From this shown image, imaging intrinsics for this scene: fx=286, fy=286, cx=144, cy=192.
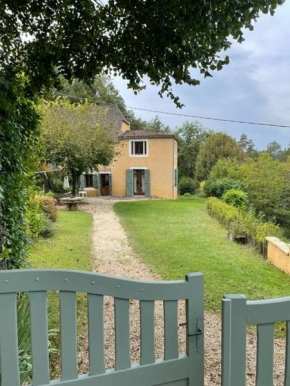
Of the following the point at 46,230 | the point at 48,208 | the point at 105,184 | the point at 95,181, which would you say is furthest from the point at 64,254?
the point at 105,184

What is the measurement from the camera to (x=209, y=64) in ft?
10.5

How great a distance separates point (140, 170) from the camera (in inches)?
845

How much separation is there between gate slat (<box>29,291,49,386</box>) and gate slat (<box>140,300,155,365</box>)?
1.47 feet

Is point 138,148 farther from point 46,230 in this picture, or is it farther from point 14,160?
point 14,160

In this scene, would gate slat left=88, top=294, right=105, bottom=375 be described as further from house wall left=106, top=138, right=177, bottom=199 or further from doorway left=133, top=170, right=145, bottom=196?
doorway left=133, top=170, right=145, bottom=196

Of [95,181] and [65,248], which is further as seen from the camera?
[95,181]

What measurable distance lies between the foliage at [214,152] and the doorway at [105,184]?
11263 millimetres

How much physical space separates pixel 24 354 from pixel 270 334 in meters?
1.61

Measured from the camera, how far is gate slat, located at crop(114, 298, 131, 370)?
1.36 meters

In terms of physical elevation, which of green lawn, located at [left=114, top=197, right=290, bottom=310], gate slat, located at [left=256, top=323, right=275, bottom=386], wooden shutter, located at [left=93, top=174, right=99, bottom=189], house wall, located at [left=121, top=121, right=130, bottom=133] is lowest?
green lawn, located at [left=114, top=197, right=290, bottom=310]

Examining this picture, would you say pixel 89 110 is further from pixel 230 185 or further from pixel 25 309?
pixel 25 309

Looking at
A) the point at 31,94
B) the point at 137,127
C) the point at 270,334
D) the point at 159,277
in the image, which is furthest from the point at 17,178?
the point at 137,127

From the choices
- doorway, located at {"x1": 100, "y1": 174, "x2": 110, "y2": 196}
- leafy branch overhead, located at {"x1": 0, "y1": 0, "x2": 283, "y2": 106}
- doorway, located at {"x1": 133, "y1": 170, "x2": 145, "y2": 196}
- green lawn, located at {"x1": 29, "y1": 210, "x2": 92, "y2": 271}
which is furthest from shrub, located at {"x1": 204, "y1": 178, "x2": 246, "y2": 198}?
leafy branch overhead, located at {"x1": 0, "y1": 0, "x2": 283, "y2": 106}

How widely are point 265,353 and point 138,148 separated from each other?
20404 millimetres
